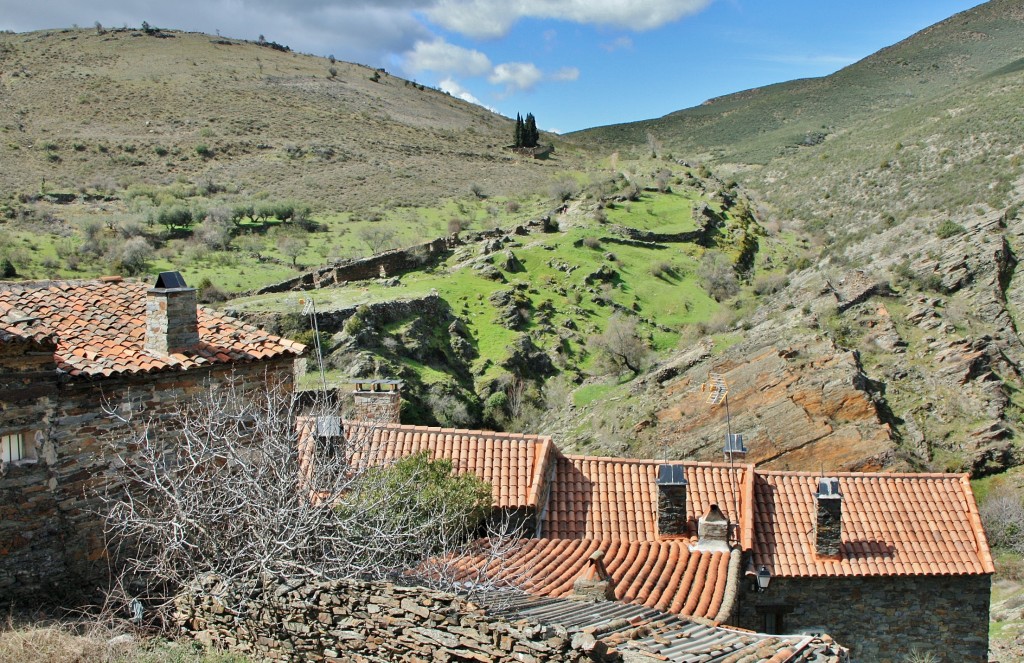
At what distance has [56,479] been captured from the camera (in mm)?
9055

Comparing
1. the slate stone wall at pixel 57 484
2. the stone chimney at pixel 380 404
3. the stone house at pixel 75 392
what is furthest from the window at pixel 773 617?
the slate stone wall at pixel 57 484

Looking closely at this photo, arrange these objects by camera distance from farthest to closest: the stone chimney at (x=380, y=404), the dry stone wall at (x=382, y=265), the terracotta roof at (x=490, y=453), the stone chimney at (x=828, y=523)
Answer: the dry stone wall at (x=382, y=265), the stone chimney at (x=380, y=404), the terracotta roof at (x=490, y=453), the stone chimney at (x=828, y=523)

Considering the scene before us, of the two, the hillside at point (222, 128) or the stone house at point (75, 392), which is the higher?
the hillside at point (222, 128)

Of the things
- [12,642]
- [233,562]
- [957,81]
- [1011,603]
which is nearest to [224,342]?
[233,562]

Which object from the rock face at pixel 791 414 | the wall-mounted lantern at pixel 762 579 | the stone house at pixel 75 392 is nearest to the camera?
the stone house at pixel 75 392

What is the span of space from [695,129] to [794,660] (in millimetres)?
97038

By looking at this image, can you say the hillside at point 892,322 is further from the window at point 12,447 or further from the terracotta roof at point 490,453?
the window at point 12,447

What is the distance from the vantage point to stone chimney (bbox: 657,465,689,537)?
12664 millimetres

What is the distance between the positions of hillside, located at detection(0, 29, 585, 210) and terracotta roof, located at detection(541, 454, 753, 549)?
43.4 meters

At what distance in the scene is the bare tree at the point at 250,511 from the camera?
7965mm

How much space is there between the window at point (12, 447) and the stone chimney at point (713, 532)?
27.6 feet

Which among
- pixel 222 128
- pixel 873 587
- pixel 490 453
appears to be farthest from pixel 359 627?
pixel 222 128

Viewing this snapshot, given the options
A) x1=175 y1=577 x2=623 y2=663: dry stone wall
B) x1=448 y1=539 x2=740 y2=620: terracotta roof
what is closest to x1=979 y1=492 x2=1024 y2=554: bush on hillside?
x1=448 y1=539 x2=740 y2=620: terracotta roof

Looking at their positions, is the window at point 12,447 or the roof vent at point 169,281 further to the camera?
the roof vent at point 169,281
